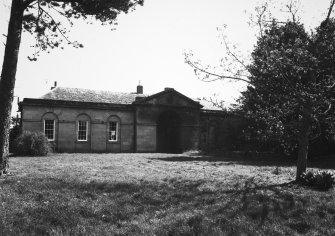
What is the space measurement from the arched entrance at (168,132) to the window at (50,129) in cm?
1125

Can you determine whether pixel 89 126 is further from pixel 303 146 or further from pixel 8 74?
pixel 303 146

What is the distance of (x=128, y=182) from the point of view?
463 inches

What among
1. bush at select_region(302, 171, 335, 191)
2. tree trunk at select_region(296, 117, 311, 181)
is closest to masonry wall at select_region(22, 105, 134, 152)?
tree trunk at select_region(296, 117, 311, 181)

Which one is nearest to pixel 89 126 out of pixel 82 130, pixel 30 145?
pixel 82 130

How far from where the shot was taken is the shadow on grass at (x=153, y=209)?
23.8 ft

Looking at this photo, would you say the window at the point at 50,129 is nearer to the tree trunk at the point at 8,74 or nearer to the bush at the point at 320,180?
the tree trunk at the point at 8,74

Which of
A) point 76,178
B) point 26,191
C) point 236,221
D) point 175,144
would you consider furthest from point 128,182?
point 175,144

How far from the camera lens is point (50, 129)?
30.9 metres

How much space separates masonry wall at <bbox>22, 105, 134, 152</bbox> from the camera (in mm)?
30250

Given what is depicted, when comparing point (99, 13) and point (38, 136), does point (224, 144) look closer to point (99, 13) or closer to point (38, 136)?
point (38, 136)

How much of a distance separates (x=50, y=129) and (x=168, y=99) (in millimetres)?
12403

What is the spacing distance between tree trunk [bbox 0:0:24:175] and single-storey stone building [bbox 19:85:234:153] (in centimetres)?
1886

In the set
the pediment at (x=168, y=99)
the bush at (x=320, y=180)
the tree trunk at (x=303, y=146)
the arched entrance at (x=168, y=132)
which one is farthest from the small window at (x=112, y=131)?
the bush at (x=320, y=180)

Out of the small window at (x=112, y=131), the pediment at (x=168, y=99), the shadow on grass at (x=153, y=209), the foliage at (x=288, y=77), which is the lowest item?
the shadow on grass at (x=153, y=209)
